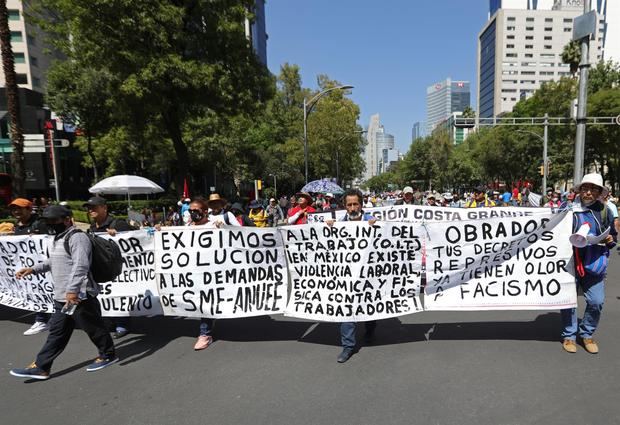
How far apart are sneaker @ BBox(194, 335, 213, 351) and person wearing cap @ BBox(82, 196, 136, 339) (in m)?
1.13

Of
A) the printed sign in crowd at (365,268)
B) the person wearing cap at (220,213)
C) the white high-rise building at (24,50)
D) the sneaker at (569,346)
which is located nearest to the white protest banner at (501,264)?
the printed sign in crowd at (365,268)

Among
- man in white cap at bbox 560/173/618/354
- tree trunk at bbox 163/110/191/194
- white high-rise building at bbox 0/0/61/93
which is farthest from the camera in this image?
white high-rise building at bbox 0/0/61/93

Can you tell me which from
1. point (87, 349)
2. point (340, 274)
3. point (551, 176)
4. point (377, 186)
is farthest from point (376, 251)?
point (377, 186)

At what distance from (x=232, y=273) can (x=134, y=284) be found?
4.25ft

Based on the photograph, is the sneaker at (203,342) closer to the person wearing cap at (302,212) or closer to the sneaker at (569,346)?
the person wearing cap at (302,212)

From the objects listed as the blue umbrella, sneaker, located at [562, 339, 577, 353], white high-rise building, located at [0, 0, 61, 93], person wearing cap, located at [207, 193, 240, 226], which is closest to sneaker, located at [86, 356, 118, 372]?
person wearing cap, located at [207, 193, 240, 226]

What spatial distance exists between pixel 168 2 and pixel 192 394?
52.0ft

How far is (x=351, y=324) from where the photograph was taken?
3951mm

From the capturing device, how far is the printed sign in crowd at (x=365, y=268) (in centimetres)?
404

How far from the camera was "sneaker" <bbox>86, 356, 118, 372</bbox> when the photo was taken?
12.5ft

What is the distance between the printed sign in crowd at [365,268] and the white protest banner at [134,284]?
0.17m

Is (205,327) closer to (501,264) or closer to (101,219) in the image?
(101,219)

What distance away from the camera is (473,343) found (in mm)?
4168

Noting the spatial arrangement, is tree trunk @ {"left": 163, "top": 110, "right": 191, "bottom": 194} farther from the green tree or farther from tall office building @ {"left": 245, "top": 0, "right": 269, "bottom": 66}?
tall office building @ {"left": 245, "top": 0, "right": 269, "bottom": 66}
